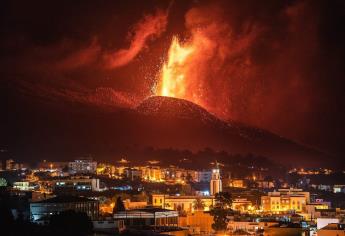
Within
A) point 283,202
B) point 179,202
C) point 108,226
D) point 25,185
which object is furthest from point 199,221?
point 283,202

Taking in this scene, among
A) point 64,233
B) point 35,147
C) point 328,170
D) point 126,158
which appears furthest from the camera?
point 328,170

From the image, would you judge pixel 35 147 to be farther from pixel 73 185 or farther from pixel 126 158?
pixel 73 185

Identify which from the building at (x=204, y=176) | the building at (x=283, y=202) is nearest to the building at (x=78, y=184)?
the building at (x=283, y=202)

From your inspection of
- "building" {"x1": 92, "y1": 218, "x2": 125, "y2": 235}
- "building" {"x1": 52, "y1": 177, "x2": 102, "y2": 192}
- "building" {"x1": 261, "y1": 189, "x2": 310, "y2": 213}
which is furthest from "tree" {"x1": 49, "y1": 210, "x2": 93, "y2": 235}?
"building" {"x1": 261, "y1": 189, "x2": 310, "y2": 213}

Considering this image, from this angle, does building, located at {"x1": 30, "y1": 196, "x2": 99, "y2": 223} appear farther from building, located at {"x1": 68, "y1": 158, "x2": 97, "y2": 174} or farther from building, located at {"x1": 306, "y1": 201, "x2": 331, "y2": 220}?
building, located at {"x1": 68, "y1": 158, "x2": 97, "y2": 174}

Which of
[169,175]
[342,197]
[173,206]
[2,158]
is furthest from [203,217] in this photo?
[2,158]

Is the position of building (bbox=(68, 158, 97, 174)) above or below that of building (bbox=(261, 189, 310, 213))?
above

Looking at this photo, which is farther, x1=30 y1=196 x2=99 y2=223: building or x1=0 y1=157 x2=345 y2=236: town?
x1=30 y1=196 x2=99 y2=223: building
